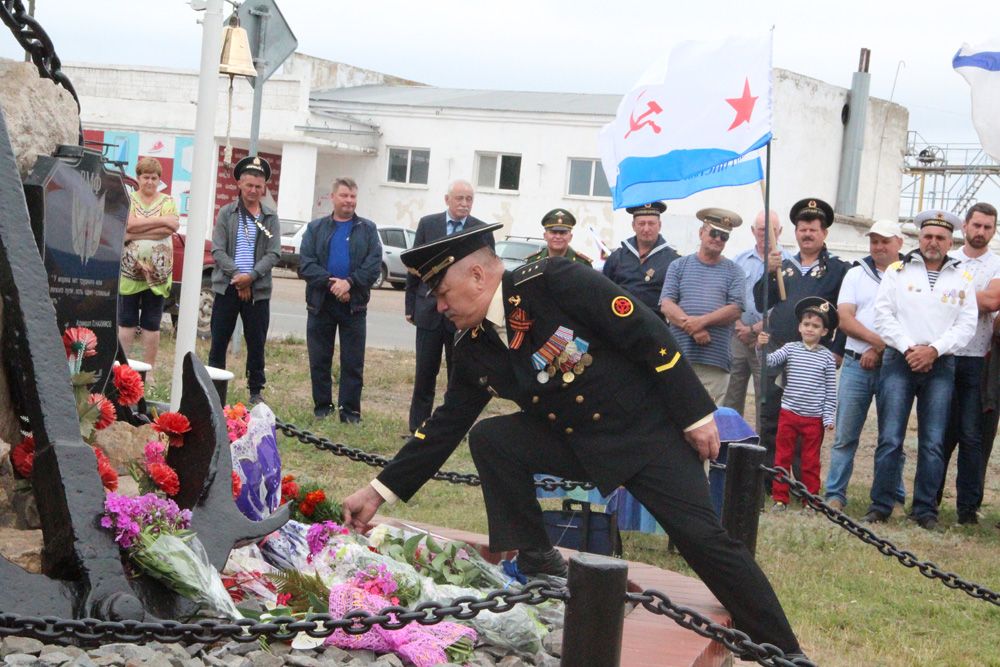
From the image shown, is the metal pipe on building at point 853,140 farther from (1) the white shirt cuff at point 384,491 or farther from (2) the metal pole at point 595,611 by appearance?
(2) the metal pole at point 595,611

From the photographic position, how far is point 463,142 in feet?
124

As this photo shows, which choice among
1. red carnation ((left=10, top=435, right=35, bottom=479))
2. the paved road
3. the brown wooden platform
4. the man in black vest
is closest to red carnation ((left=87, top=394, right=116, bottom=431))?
red carnation ((left=10, top=435, right=35, bottom=479))

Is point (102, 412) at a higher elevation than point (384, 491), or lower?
higher

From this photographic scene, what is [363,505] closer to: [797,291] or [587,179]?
[797,291]

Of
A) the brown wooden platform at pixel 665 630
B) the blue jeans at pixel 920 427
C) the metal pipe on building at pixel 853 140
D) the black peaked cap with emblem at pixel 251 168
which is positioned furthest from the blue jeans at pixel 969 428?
the metal pipe on building at pixel 853 140

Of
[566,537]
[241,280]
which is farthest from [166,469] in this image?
[241,280]

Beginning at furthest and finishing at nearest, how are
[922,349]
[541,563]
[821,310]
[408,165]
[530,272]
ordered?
1. [408,165]
2. [821,310]
3. [922,349]
4. [541,563]
5. [530,272]

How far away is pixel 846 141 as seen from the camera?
3781 centimetres

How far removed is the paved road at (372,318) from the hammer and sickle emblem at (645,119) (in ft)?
27.5

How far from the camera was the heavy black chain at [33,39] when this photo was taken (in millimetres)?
4535

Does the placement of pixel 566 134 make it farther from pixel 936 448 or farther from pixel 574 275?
pixel 574 275

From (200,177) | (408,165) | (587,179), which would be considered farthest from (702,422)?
(408,165)

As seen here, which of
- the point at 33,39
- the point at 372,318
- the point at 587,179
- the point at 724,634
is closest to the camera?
the point at 724,634

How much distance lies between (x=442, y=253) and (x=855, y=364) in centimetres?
502
